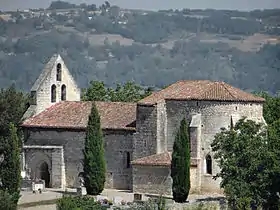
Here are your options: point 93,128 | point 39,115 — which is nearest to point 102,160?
point 93,128

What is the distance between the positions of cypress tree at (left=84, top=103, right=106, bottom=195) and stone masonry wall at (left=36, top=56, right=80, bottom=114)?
9.32m

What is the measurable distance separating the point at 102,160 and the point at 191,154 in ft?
17.8

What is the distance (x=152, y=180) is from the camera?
66250mm

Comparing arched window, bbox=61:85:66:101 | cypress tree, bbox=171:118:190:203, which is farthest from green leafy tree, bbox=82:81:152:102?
cypress tree, bbox=171:118:190:203

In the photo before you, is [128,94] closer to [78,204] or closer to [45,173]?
[45,173]

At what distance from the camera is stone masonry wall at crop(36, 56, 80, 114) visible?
75.1 metres

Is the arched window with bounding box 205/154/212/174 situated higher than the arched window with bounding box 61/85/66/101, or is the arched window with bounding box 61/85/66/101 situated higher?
the arched window with bounding box 61/85/66/101

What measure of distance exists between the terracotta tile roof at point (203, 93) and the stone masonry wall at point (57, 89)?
10.1 meters

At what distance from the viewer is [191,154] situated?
66.4 meters

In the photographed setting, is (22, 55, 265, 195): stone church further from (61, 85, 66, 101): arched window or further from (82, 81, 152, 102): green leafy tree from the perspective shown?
(82, 81, 152, 102): green leafy tree

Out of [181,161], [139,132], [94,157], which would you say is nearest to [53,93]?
[139,132]

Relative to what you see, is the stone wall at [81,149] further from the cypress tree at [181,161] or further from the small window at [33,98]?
the cypress tree at [181,161]

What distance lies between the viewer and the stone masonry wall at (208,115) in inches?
2596

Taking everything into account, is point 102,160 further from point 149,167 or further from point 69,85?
point 69,85
